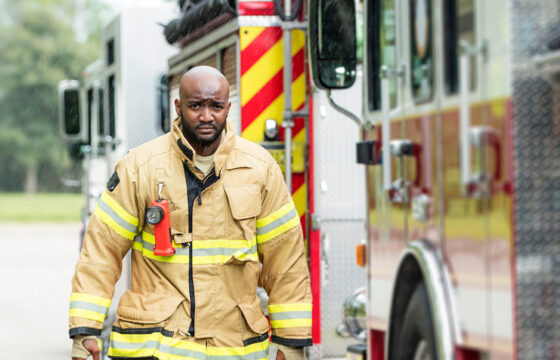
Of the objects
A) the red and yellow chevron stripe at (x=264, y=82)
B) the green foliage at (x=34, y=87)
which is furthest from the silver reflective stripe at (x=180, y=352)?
the green foliage at (x=34, y=87)

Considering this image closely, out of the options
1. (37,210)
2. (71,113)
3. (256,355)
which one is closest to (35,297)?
(71,113)

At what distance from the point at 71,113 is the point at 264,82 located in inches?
213

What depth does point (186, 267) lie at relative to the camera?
4410 millimetres

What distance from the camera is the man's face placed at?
14.6ft

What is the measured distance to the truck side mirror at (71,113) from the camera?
38.0ft

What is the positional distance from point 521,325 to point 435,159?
2.59ft

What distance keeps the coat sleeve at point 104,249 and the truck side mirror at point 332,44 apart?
1.10m

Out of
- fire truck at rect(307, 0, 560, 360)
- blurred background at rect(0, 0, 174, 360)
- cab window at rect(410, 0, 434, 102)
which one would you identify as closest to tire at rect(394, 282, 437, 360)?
fire truck at rect(307, 0, 560, 360)

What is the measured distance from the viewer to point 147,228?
447cm

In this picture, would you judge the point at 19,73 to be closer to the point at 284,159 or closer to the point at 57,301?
the point at 57,301

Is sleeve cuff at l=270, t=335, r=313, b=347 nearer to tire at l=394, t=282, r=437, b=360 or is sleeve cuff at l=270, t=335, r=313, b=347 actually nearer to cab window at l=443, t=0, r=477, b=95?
tire at l=394, t=282, r=437, b=360

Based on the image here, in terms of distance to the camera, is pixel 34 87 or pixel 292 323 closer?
pixel 292 323

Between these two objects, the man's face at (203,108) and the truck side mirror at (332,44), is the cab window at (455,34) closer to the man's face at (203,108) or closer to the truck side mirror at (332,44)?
the man's face at (203,108)

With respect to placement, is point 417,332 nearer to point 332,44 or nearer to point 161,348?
point 161,348
